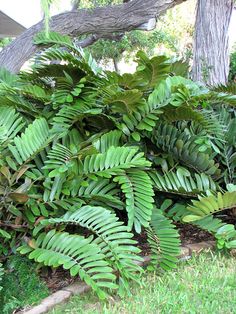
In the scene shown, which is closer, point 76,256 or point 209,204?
point 76,256

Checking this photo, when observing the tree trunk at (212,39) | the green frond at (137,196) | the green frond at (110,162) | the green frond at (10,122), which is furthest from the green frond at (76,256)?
the tree trunk at (212,39)

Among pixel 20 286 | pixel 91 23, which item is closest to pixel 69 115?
pixel 20 286

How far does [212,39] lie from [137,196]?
8.28 feet

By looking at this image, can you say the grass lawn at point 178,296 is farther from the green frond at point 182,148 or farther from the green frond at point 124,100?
the green frond at point 124,100

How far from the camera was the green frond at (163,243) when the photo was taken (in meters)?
2.19

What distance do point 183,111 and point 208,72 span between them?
1.65 metres

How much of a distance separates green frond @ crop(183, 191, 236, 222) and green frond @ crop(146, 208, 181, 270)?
14cm

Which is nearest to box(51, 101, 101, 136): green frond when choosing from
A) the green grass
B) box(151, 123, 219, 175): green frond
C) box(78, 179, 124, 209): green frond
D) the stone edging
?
box(78, 179, 124, 209): green frond

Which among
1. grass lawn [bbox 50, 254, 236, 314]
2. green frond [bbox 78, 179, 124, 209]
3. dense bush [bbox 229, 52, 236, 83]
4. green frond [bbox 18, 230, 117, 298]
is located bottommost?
grass lawn [bbox 50, 254, 236, 314]

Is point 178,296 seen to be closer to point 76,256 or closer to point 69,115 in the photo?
point 76,256

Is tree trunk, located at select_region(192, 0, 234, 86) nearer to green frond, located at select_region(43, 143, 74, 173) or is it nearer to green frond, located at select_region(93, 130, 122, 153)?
green frond, located at select_region(93, 130, 122, 153)

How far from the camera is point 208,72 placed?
4.09 metres

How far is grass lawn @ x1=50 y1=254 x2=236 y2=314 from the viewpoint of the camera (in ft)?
6.01

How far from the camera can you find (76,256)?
1.94m
